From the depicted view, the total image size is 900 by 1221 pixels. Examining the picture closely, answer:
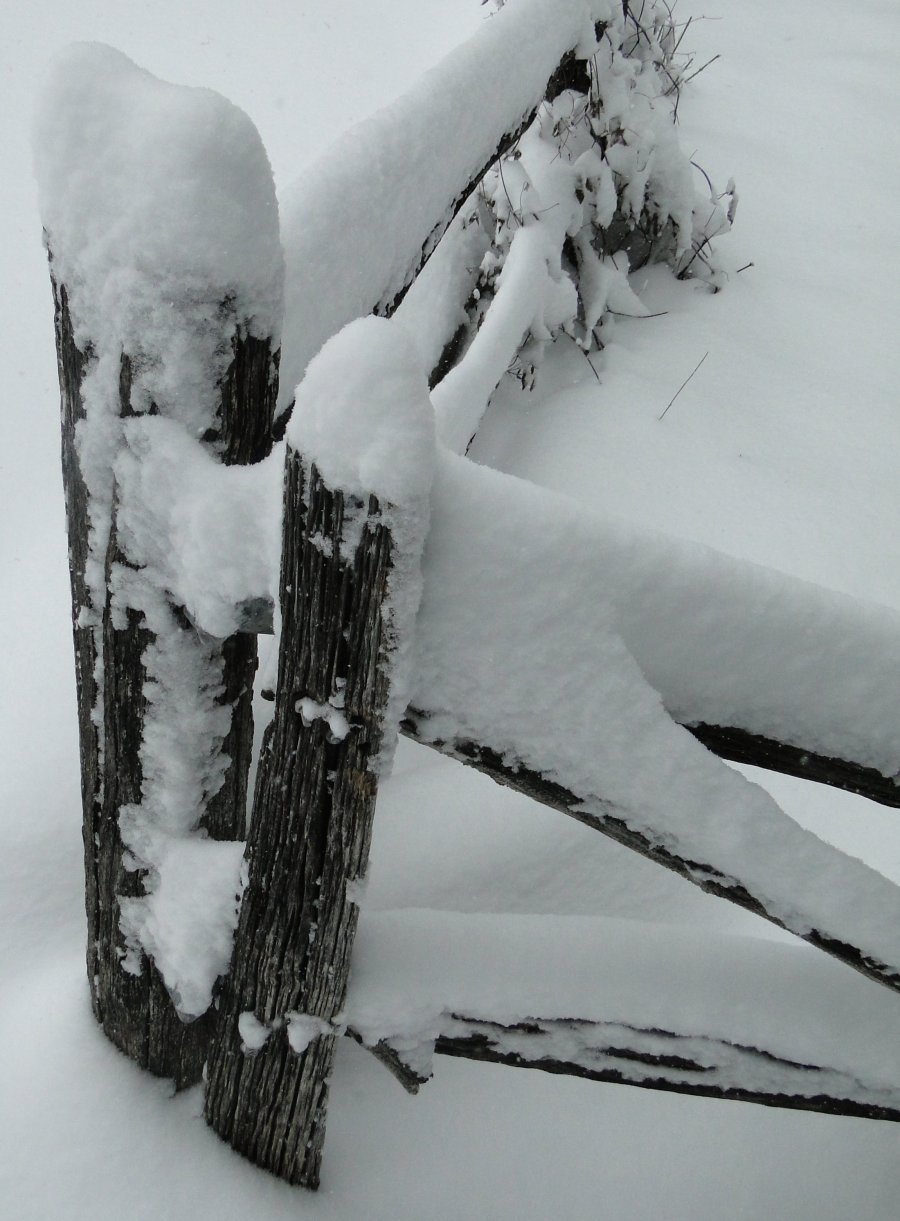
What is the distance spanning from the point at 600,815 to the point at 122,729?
0.59m

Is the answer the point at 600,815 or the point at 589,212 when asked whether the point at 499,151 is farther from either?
the point at 600,815

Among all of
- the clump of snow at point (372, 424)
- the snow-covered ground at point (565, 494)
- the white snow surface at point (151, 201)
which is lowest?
the snow-covered ground at point (565, 494)

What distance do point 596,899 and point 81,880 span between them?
3.22 feet

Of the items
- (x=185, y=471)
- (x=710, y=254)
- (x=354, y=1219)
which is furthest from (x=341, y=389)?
(x=710, y=254)

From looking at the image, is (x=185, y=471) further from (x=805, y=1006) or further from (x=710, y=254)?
(x=710, y=254)

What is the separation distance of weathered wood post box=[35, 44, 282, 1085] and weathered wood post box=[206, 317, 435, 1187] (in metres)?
0.14

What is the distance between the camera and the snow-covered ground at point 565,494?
4.51 feet

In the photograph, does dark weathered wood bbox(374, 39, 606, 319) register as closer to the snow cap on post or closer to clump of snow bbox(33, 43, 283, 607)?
clump of snow bbox(33, 43, 283, 607)

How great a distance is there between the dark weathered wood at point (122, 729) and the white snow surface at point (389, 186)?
312 millimetres

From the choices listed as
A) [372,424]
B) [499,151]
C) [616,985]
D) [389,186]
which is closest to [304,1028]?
[616,985]

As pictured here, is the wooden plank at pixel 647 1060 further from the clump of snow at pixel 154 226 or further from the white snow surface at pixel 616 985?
the clump of snow at pixel 154 226

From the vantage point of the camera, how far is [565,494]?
2.41 metres

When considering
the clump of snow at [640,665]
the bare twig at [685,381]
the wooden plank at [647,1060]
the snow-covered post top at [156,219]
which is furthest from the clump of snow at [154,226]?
the bare twig at [685,381]

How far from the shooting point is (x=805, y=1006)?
1.27 m
